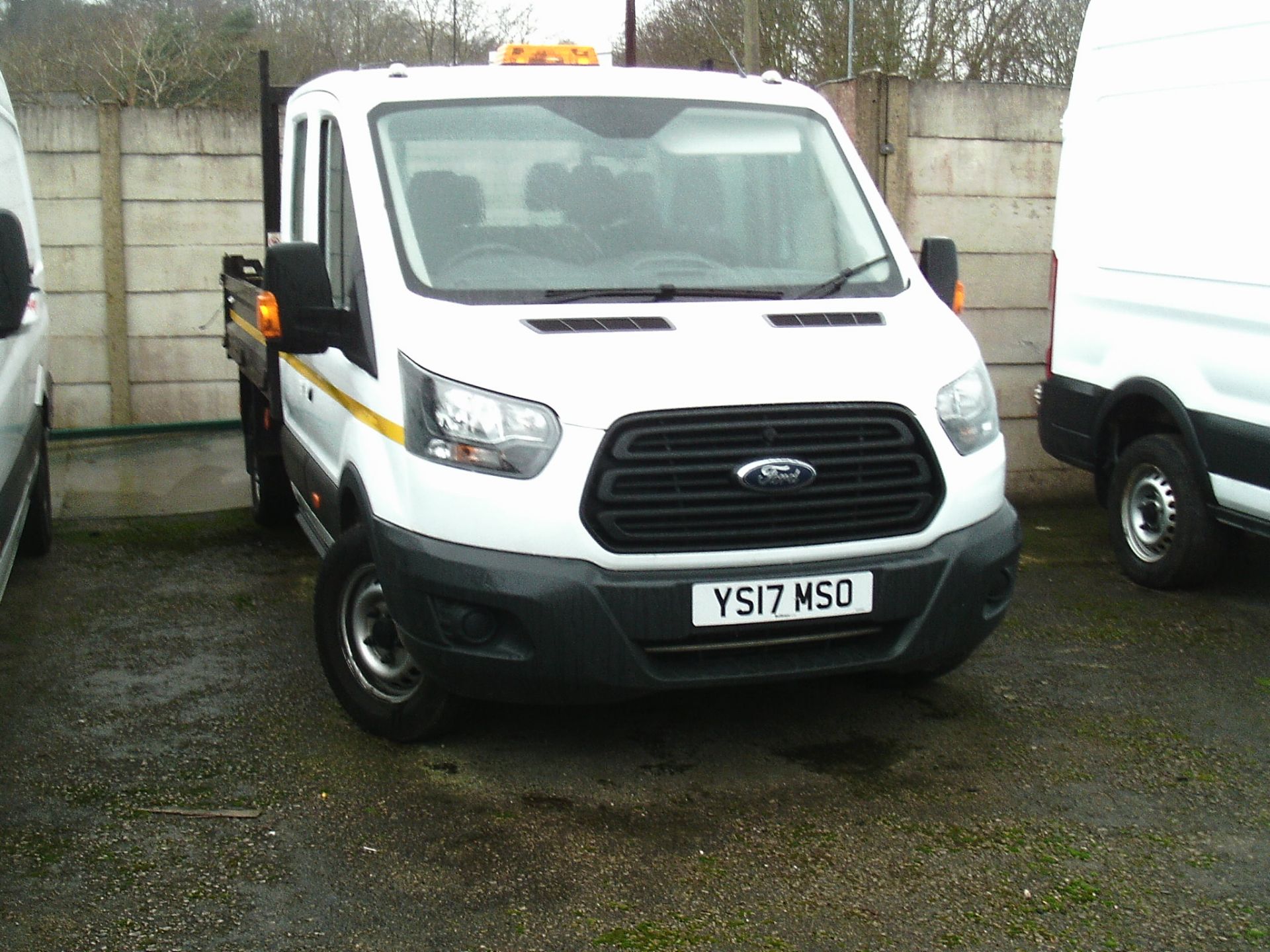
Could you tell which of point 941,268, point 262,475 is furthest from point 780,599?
point 262,475

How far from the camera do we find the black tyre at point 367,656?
4.57 m

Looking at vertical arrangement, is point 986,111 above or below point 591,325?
above

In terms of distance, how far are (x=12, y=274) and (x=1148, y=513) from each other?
4.91 m

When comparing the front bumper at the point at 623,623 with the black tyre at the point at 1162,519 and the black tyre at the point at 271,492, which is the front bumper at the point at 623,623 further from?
the black tyre at the point at 271,492

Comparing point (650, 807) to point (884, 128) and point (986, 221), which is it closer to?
point (884, 128)

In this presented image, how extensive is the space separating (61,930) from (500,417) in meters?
1.64

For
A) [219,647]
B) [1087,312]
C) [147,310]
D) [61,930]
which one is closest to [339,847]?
[61,930]

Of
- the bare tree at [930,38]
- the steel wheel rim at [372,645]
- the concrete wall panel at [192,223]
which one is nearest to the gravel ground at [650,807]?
the steel wheel rim at [372,645]

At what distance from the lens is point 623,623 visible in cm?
407

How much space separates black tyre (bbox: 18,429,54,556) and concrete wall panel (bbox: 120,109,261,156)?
3534 mm

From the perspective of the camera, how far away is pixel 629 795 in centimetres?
430

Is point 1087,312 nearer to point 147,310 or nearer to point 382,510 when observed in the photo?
point 382,510

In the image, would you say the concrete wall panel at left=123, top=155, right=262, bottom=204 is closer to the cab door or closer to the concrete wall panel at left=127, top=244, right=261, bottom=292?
the concrete wall panel at left=127, top=244, right=261, bottom=292

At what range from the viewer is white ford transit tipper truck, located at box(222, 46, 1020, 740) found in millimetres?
4074
